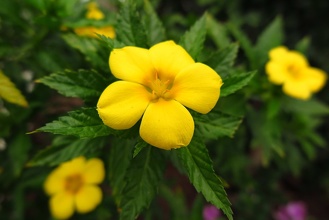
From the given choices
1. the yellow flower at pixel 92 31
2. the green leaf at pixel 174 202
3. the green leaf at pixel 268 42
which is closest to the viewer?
the yellow flower at pixel 92 31

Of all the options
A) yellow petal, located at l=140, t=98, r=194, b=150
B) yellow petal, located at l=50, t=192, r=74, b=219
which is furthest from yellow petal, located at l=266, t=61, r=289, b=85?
yellow petal, located at l=50, t=192, r=74, b=219

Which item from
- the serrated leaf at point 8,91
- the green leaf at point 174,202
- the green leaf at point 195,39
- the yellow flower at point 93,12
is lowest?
the green leaf at point 174,202

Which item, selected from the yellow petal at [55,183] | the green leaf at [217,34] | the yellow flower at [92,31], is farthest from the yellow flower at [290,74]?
the yellow petal at [55,183]

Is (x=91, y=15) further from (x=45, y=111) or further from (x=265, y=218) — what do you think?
(x=265, y=218)

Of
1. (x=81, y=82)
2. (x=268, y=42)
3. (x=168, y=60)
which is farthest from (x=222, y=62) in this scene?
(x=268, y=42)

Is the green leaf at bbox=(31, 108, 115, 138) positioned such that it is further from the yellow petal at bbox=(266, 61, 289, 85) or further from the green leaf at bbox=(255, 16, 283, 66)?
the green leaf at bbox=(255, 16, 283, 66)

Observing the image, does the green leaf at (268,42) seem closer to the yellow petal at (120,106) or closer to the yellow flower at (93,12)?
the yellow flower at (93,12)
